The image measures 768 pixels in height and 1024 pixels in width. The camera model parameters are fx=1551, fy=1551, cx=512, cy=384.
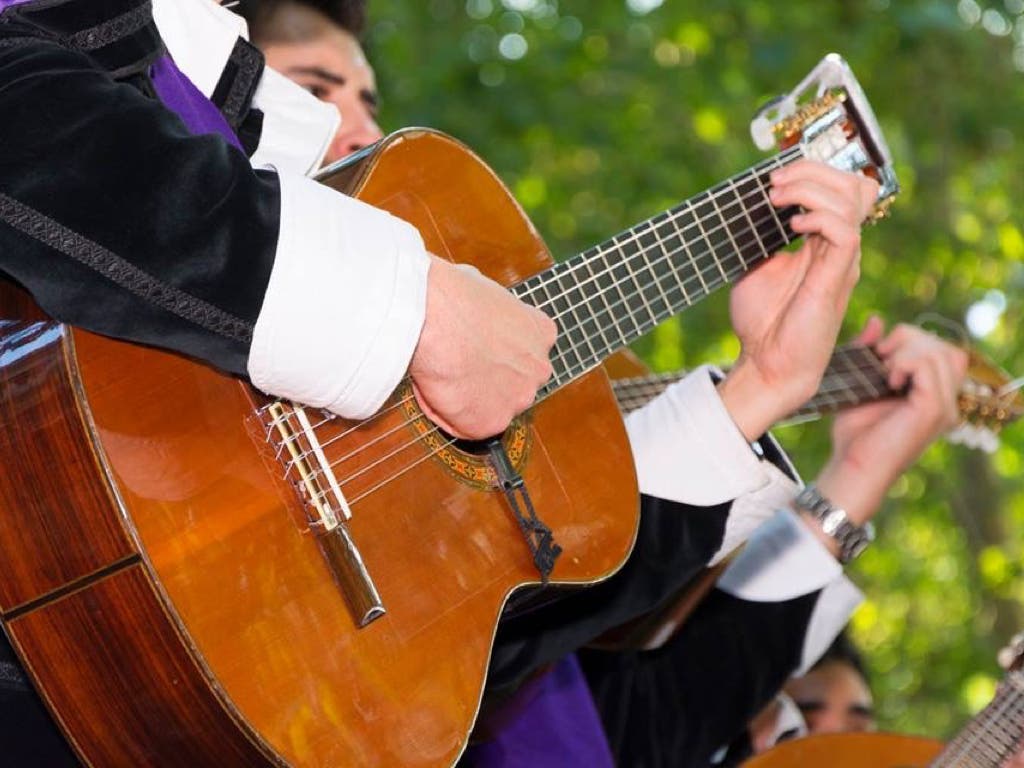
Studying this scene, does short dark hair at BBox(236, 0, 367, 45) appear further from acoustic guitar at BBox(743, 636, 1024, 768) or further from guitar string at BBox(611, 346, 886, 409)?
acoustic guitar at BBox(743, 636, 1024, 768)

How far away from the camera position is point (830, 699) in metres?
3.80

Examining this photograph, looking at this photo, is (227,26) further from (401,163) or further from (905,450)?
(905,450)

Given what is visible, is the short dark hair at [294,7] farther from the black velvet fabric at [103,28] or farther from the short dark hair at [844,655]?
the short dark hair at [844,655]

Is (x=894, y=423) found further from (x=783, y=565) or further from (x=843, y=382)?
(x=783, y=565)

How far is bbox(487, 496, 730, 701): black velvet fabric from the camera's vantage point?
2091 millimetres

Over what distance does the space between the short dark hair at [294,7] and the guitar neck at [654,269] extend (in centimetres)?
96

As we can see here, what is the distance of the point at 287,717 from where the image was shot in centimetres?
159

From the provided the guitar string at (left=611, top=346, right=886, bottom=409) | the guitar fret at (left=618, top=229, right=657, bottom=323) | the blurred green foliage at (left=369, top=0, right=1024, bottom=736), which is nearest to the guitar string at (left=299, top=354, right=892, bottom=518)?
the guitar fret at (left=618, top=229, right=657, bottom=323)

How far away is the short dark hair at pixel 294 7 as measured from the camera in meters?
2.86

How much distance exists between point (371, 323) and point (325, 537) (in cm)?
25

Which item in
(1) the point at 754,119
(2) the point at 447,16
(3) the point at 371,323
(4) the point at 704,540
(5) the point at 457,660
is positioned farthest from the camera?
(2) the point at 447,16

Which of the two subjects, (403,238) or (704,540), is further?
(704,540)

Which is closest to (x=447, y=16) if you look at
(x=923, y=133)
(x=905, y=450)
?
(x=923, y=133)

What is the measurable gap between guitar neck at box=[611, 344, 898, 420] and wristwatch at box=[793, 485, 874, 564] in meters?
0.16
